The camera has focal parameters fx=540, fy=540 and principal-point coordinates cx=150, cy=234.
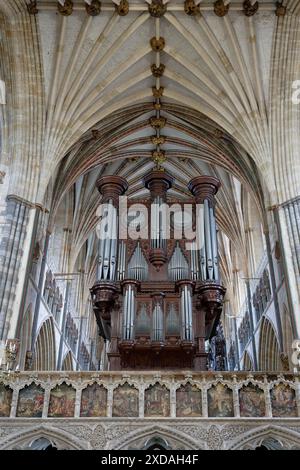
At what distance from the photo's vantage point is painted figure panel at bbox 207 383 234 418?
37.6ft

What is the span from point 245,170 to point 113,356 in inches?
328

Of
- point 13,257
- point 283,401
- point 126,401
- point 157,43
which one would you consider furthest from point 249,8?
point 126,401

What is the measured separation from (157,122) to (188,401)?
1170 centimetres

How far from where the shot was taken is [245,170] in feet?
64.0

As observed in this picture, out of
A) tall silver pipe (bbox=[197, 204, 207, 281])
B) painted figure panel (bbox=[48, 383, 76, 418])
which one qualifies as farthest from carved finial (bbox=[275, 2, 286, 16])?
painted figure panel (bbox=[48, 383, 76, 418])

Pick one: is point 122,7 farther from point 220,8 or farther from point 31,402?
point 31,402

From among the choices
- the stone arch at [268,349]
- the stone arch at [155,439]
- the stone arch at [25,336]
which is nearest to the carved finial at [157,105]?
the stone arch at [25,336]

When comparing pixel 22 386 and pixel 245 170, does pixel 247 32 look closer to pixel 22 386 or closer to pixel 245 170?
pixel 245 170

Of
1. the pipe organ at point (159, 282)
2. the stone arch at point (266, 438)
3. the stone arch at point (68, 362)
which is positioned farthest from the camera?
the stone arch at point (68, 362)

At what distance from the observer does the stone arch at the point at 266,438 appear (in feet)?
35.7

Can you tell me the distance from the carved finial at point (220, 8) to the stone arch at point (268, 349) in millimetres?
10417

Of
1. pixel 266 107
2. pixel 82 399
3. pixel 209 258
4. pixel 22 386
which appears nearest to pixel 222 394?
pixel 82 399

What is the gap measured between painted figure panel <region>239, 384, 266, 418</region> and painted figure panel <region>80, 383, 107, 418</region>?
2952 millimetres

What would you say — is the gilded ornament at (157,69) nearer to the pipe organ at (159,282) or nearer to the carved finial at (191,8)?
the carved finial at (191,8)
